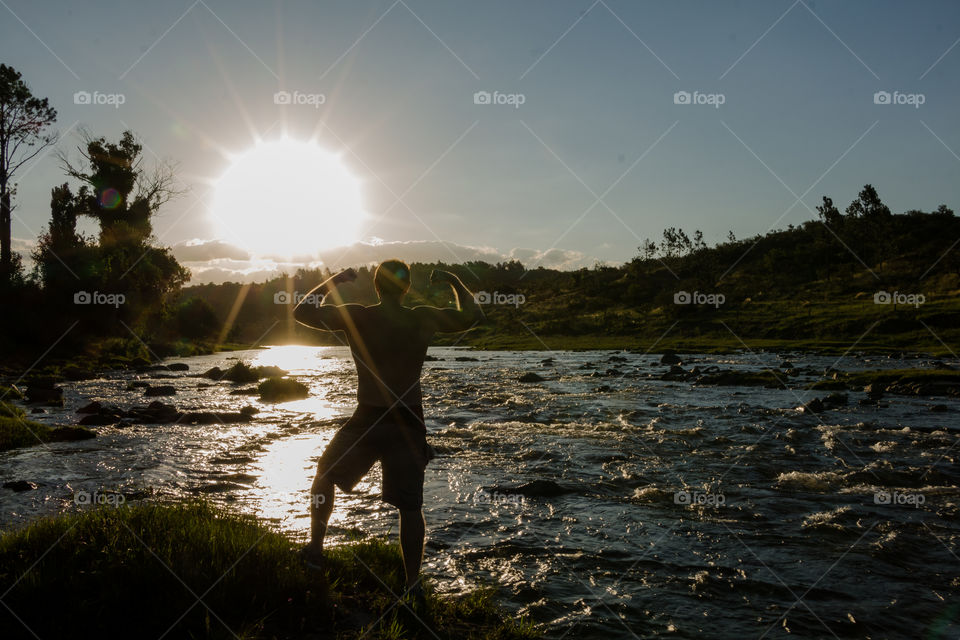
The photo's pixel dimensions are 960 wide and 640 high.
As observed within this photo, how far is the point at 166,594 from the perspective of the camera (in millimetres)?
5191

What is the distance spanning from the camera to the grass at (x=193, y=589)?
16.0 ft

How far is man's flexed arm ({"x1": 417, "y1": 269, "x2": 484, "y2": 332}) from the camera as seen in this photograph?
20.5ft

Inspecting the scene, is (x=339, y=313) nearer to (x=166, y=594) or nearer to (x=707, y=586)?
(x=166, y=594)

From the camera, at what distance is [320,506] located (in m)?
6.06

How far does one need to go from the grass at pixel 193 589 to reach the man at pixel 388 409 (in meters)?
0.44

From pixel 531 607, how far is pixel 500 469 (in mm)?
6933

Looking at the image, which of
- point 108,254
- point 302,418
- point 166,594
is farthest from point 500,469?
point 108,254

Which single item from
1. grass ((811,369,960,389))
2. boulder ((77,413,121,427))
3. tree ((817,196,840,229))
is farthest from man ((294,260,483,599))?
tree ((817,196,840,229))

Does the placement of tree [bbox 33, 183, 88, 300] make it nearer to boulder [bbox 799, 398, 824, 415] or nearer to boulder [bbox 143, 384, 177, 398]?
boulder [bbox 143, 384, 177, 398]

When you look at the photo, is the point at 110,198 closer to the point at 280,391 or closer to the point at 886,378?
the point at 280,391

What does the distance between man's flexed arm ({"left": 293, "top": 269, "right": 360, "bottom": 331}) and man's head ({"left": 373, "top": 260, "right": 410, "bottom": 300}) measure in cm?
33

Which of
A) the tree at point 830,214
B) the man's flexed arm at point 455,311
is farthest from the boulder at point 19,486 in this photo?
the tree at point 830,214

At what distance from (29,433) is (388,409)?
608 inches

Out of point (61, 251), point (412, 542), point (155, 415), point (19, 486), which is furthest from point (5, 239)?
point (412, 542)
